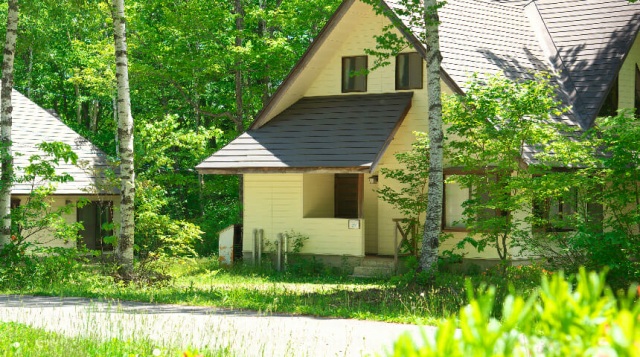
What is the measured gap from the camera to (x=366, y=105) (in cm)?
2439

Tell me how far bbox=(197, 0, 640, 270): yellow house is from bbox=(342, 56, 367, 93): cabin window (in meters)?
0.03

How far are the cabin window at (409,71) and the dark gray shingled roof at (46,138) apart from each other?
35.3 feet

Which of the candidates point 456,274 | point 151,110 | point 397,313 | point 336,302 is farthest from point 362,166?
point 151,110

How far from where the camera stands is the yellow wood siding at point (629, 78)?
25141 mm

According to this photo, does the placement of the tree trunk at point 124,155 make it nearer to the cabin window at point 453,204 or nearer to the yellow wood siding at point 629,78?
the cabin window at point 453,204

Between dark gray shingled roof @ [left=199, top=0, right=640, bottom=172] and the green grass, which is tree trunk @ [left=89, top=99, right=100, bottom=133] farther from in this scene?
the green grass

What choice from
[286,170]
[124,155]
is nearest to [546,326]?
[124,155]

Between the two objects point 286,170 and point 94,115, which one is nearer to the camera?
point 286,170

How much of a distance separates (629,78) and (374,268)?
9268 mm

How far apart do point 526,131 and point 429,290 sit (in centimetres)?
384

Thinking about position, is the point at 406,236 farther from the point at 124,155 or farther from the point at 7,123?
the point at 7,123

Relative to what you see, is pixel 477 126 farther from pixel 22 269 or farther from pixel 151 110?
pixel 151 110

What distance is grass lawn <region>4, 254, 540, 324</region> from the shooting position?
1450 centimetres

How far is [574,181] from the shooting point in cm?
1619
